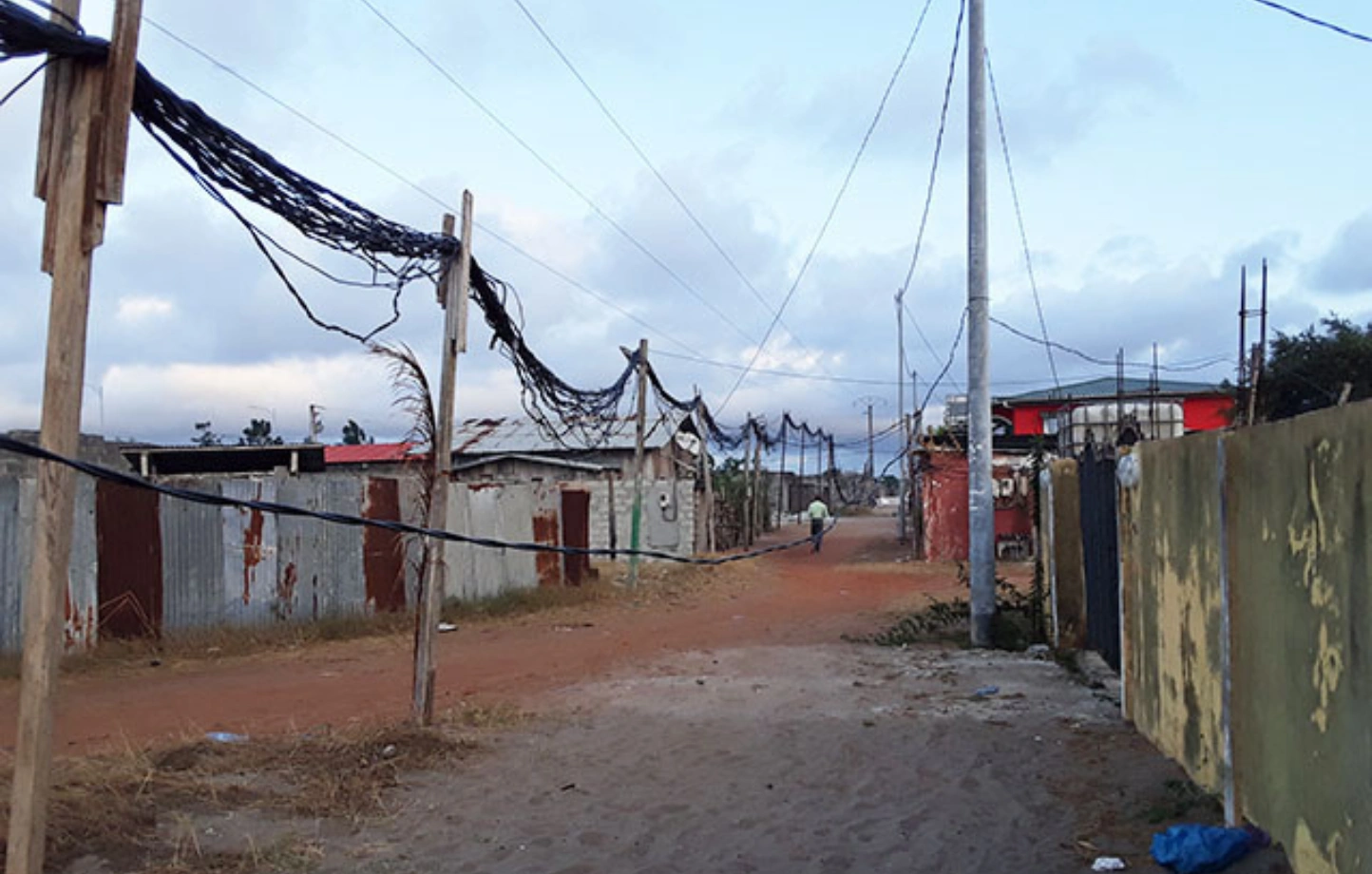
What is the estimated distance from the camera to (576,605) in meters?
18.2

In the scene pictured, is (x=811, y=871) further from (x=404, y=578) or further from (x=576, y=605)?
(x=576, y=605)

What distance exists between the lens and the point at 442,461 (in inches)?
329

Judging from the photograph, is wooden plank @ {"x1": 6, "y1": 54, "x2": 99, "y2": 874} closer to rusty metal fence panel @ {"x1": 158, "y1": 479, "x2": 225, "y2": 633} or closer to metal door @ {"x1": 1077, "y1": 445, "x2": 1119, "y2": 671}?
metal door @ {"x1": 1077, "y1": 445, "x2": 1119, "y2": 671}

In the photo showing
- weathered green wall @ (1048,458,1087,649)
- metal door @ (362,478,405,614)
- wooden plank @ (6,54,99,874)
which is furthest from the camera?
metal door @ (362,478,405,614)

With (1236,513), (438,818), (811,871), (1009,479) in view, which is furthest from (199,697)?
(1009,479)

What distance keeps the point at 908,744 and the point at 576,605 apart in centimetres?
1089

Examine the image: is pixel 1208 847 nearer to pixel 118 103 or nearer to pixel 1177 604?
pixel 1177 604

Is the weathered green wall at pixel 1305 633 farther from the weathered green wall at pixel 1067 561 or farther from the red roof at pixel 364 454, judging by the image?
the red roof at pixel 364 454

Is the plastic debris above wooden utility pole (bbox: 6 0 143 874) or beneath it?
beneath

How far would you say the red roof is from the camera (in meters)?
35.2

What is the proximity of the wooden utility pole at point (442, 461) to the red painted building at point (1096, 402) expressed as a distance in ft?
71.7

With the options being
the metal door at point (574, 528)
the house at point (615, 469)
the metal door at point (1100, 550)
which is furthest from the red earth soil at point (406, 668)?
the house at point (615, 469)

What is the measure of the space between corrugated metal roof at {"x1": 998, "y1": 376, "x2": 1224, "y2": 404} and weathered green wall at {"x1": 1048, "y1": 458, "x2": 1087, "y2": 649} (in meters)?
22.3

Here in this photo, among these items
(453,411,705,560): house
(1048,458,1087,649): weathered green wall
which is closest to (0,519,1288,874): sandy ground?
(1048,458,1087,649): weathered green wall
